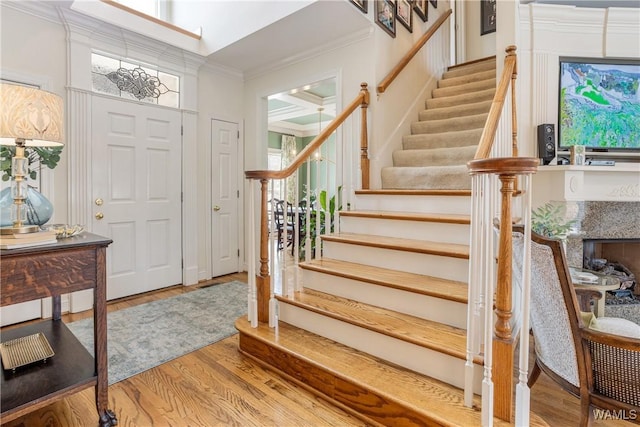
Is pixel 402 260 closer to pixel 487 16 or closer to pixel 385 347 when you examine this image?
pixel 385 347

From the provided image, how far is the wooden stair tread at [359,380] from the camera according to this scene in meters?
1.42

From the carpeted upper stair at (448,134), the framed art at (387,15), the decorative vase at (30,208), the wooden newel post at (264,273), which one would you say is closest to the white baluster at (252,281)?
the wooden newel post at (264,273)

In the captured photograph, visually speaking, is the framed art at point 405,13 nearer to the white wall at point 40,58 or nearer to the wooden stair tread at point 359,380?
the white wall at point 40,58

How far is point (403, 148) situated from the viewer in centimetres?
380

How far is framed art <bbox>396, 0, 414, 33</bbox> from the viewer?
3686 millimetres

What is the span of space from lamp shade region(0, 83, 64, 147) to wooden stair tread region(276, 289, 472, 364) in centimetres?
160

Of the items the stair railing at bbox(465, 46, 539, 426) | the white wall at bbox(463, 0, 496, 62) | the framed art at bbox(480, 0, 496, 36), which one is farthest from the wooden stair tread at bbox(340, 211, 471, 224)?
the framed art at bbox(480, 0, 496, 36)

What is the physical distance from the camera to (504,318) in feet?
4.29

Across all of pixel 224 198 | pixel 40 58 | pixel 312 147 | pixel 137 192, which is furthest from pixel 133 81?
pixel 312 147

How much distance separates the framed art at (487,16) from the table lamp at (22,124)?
20.7 feet

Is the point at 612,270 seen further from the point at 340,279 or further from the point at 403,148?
the point at 340,279

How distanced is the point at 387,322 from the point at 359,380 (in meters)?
0.38

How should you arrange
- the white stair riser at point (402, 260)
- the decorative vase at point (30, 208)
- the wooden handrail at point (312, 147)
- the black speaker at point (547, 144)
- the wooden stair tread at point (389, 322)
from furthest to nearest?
the black speaker at point (547, 144) → the wooden handrail at point (312, 147) → the white stair riser at point (402, 260) → the wooden stair tread at point (389, 322) → the decorative vase at point (30, 208)

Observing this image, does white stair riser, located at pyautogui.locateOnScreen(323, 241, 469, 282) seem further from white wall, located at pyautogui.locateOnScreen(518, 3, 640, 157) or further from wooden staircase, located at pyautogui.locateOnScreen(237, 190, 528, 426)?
white wall, located at pyautogui.locateOnScreen(518, 3, 640, 157)
